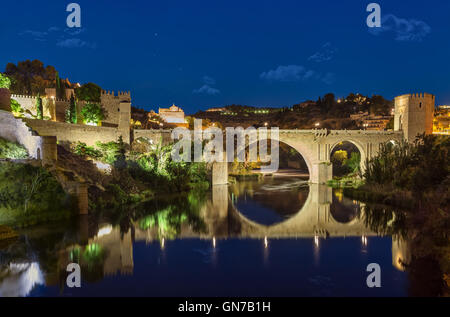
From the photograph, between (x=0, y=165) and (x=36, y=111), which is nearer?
(x=0, y=165)

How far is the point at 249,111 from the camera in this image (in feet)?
304

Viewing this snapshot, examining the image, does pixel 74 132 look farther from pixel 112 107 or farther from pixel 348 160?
pixel 348 160

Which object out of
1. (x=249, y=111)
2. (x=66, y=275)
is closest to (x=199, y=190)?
(x=66, y=275)

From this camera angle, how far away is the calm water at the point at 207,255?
330 inches

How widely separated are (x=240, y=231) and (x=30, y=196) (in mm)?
8623

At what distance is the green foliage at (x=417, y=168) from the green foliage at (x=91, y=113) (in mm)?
22247

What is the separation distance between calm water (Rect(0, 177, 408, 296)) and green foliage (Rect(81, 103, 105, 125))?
14.4 meters

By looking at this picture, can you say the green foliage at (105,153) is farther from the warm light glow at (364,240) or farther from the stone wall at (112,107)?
the warm light glow at (364,240)

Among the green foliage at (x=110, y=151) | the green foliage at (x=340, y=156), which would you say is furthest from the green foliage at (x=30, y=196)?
the green foliage at (x=340, y=156)

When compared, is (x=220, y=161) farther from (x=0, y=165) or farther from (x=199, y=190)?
(x=0, y=165)

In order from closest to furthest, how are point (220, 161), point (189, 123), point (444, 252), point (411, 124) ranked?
point (444, 252) < point (220, 161) < point (411, 124) < point (189, 123)

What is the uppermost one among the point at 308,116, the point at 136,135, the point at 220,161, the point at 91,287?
the point at 308,116

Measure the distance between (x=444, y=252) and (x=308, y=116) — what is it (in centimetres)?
5586

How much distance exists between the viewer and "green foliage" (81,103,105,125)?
1130 inches
